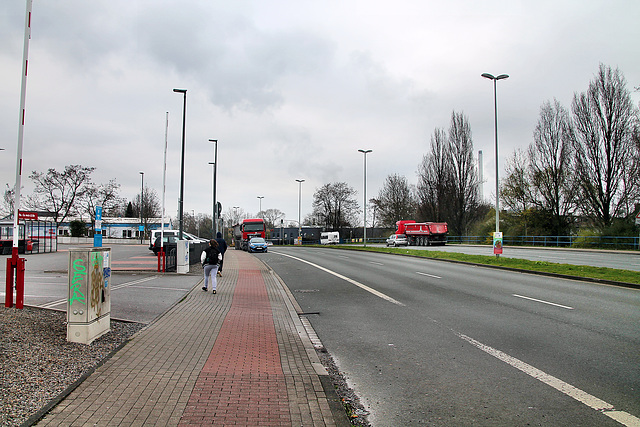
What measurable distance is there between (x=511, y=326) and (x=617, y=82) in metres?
42.5

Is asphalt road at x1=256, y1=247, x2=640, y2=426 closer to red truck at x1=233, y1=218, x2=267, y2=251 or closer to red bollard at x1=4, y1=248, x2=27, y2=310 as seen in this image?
red bollard at x1=4, y1=248, x2=27, y2=310

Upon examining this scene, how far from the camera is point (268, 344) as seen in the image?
6.52 metres

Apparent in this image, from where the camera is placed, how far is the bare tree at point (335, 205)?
83.2 metres

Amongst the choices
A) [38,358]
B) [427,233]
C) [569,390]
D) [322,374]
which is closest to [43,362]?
[38,358]

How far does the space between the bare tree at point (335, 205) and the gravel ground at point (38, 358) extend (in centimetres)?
7611

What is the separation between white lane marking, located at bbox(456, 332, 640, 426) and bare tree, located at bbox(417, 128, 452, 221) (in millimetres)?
54879

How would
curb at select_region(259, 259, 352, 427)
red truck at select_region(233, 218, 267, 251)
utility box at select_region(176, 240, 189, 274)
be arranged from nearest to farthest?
curb at select_region(259, 259, 352, 427) → utility box at select_region(176, 240, 189, 274) → red truck at select_region(233, 218, 267, 251)

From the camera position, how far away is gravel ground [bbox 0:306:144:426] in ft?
13.0

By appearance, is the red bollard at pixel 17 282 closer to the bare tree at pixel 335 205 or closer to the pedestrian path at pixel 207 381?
the pedestrian path at pixel 207 381

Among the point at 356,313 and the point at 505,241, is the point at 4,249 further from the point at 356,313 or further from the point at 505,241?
the point at 505,241

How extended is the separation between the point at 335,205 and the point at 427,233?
107 ft

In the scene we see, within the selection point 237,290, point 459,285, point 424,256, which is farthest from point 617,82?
point 237,290

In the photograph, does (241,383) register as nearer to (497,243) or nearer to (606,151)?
(497,243)

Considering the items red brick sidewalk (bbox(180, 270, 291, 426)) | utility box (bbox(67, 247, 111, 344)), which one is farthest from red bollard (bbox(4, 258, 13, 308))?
red brick sidewalk (bbox(180, 270, 291, 426))
